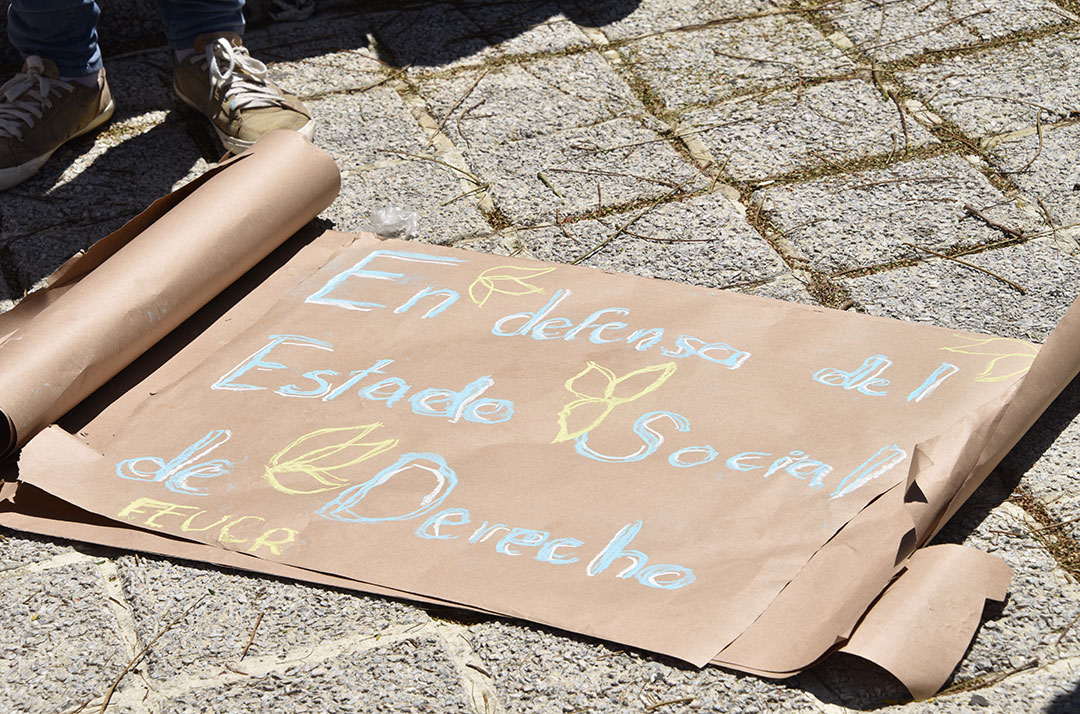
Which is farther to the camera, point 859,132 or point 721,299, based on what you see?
point 859,132

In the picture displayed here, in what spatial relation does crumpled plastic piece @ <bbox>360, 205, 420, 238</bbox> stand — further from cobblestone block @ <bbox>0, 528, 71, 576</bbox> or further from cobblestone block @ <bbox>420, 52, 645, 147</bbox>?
cobblestone block @ <bbox>0, 528, 71, 576</bbox>

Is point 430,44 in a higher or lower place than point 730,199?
higher

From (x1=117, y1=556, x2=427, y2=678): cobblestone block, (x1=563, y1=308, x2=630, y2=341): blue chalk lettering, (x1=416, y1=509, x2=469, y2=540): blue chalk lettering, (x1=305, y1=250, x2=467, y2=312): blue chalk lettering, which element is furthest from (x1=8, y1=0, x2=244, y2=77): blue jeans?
(x1=416, y1=509, x2=469, y2=540): blue chalk lettering

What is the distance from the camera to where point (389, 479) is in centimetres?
190

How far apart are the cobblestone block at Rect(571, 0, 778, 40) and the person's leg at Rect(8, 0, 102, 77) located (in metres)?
1.46

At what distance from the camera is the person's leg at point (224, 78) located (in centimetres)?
288

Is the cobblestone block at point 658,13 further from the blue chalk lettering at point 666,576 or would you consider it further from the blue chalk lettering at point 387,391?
the blue chalk lettering at point 666,576

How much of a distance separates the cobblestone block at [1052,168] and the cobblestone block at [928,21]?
0.55 metres

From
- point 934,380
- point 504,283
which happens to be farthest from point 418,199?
point 934,380

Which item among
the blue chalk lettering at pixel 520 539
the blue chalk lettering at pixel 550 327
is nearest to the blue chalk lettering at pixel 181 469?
the blue chalk lettering at pixel 520 539

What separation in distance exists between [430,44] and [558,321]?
150 centimetres

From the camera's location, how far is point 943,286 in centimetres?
229

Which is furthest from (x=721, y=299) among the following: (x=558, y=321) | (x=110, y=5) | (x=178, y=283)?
(x=110, y=5)

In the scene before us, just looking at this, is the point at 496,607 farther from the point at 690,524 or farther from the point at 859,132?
the point at 859,132
